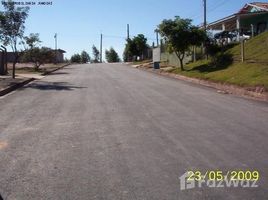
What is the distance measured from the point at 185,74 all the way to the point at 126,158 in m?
24.8

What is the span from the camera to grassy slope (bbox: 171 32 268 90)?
22281 millimetres

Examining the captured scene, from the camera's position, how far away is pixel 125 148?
8.76 metres

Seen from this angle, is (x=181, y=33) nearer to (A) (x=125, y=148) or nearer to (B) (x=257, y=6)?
(B) (x=257, y=6)

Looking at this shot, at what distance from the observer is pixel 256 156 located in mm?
8133

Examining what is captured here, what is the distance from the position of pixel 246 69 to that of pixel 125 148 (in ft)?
58.7

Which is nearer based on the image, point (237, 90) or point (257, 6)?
point (237, 90)

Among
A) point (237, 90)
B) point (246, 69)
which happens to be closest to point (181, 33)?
point (246, 69)

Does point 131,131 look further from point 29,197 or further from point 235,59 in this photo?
point 235,59

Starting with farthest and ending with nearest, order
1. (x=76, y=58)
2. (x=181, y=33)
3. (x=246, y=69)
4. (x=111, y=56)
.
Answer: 1. (x=111, y=56)
2. (x=76, y=58)
3. (x=181, y=33)
4. (x=246, y=69)

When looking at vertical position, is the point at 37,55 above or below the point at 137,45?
below
